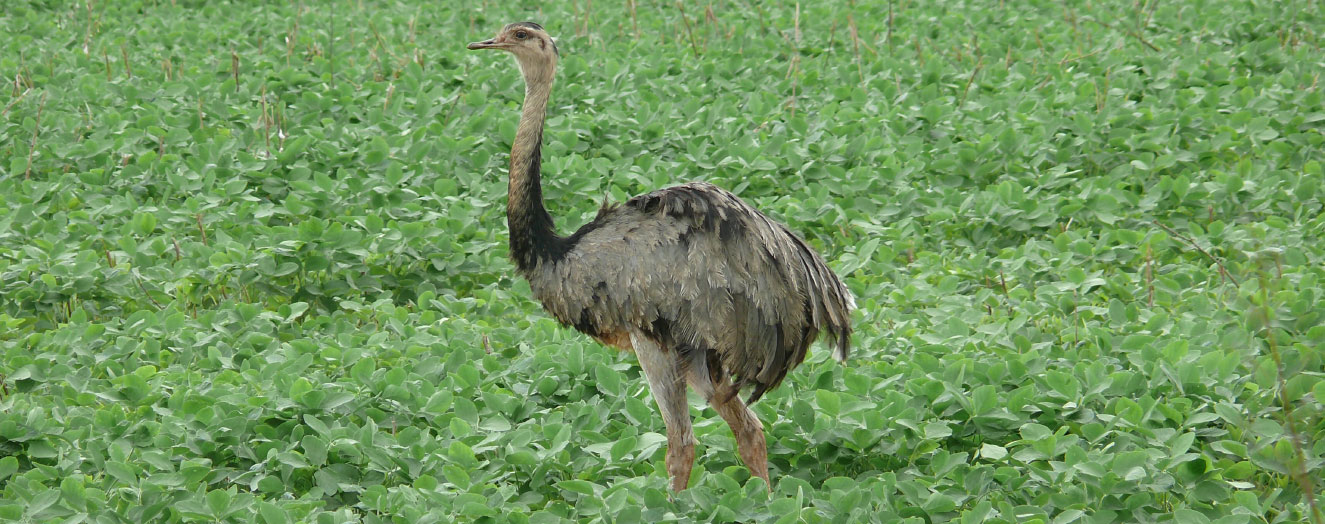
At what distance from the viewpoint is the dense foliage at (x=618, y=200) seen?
432 cm

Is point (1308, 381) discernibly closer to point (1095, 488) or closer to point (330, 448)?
point (1095, 488)

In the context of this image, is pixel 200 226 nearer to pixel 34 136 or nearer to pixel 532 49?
pixel 34 136

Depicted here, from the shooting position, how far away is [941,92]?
8.92 m

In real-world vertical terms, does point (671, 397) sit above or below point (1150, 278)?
above

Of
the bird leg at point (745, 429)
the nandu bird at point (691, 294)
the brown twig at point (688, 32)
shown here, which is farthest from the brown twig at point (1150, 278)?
the brown twig at point (688, 32)

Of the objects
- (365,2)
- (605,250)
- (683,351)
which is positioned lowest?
(365,2)

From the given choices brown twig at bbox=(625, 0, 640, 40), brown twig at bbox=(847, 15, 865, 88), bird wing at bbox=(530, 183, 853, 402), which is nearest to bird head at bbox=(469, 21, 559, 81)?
bird wing at bbox=(530, 183, 853, 402)

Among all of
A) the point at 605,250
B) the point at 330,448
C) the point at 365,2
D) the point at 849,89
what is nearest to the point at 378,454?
the point at 330,448

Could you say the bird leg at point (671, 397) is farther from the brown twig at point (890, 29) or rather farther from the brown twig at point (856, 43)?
the brown twig at point (890, 29)

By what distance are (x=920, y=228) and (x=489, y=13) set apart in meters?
5.47

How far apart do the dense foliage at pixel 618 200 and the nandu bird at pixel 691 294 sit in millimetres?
234

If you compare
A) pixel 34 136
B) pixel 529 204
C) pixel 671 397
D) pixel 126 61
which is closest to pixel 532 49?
pixel 529 204

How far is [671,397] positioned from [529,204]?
0.84m

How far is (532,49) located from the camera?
5.03 m
